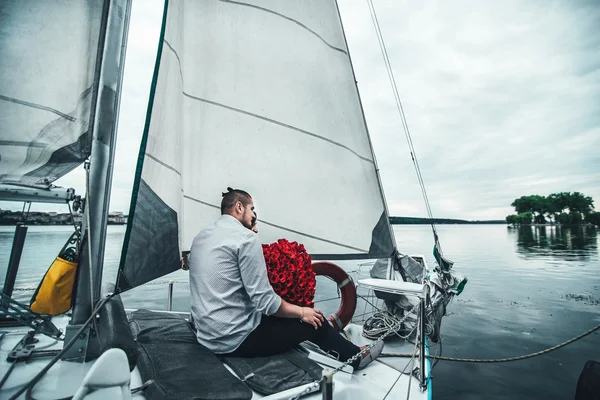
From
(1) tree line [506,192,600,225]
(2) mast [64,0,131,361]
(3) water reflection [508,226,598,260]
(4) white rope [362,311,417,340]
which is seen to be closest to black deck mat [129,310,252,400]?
(2) mast [64,0,131,361]

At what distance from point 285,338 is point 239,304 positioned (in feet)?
1.47

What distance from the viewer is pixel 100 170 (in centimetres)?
223

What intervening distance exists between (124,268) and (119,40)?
5.82ft

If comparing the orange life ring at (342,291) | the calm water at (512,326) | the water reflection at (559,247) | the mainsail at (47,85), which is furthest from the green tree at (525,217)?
the mainsail at (47,85)

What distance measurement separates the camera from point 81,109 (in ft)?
7.88

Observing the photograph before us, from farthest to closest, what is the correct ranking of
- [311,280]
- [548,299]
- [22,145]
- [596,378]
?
[548,299] → [311,280] → [22,145] → [596,378]

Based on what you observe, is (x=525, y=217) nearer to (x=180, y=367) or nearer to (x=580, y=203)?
(x=580, y=203)

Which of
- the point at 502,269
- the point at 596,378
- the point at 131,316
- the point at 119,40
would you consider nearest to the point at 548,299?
the point at 502,269

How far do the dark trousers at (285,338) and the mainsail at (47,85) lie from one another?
1923 millimetres

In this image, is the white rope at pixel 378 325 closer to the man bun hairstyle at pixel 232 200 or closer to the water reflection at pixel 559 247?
the man bun hairstyle at pixel 232 200

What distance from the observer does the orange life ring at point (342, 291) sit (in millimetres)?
3435

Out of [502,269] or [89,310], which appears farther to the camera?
[502,269]

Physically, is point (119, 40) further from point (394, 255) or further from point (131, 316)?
point (394, 255)

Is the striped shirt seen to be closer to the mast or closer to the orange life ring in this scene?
the mast
